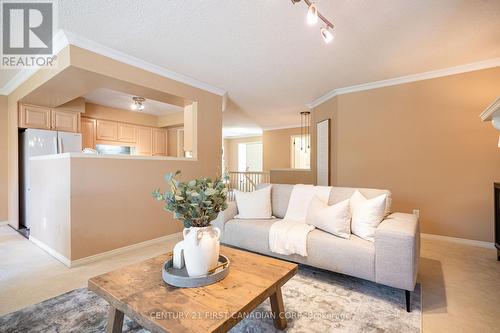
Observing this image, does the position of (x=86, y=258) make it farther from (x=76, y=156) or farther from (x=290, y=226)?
(x=290, y=226)

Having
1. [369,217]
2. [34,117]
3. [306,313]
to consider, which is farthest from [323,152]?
[34,117]

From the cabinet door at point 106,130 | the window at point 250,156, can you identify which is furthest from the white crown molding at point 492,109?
the window at point 250,156

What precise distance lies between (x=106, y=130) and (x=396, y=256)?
5852 mm

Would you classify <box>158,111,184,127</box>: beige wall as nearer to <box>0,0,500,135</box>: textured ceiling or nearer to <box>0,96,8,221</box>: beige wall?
<box>0,0,500,135</box>: textured ceiling

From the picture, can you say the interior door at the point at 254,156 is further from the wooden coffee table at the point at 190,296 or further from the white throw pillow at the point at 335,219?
the wooden coffee table at the point at 190,296

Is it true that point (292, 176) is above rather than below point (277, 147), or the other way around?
below

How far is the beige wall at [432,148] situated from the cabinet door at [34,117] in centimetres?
517

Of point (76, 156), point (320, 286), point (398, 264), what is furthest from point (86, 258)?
point (398, 264)

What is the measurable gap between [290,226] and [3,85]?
5227 mm

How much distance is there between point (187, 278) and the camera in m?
1.30

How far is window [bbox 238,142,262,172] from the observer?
9.86 metres

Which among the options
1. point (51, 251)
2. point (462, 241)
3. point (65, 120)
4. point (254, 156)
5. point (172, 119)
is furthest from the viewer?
point (254, 156)

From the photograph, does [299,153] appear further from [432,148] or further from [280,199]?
[280,199]

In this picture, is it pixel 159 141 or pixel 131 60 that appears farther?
pixel 159 141
